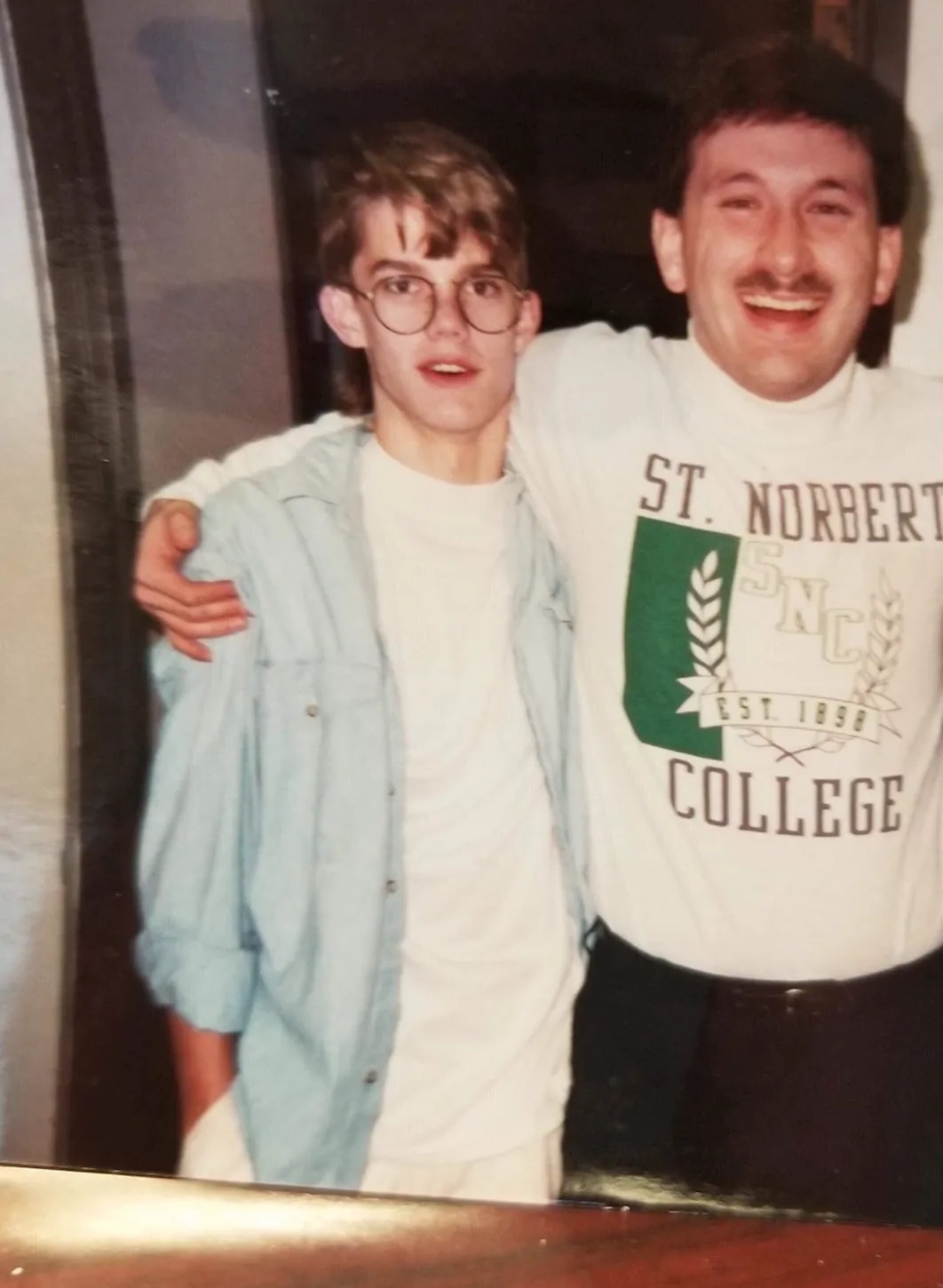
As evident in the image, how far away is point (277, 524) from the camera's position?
2.71ft

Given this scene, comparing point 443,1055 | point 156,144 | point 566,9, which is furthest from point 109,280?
point 443,1055

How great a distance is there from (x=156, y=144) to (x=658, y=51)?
0.36 m

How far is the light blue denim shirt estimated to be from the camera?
0.82m

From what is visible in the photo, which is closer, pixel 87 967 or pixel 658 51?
pixel 658 51

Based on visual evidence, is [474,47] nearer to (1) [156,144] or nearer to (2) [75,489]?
(1) [156,144]

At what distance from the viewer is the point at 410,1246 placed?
0.85m

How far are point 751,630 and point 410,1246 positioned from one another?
520 mm

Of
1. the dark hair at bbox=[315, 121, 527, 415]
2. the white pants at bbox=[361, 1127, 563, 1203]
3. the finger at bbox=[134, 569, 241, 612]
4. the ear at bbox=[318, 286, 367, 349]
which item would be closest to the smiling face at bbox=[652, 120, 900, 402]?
the dark hair at bbox=[315, 121, 527, 415]

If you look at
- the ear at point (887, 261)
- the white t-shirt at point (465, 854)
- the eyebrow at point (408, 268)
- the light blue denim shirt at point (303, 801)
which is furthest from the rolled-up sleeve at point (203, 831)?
the ear at point (887, 261)

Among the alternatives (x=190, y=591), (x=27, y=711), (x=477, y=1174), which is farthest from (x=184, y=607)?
(x=477, y=1174)

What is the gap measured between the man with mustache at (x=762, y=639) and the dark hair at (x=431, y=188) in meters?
0.09

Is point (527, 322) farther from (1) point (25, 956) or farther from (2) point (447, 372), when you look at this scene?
(1) point (25, 956)

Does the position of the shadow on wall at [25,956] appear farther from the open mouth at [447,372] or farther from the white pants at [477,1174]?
the open mouth at [447,372]

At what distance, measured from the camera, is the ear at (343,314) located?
80 centimetres
